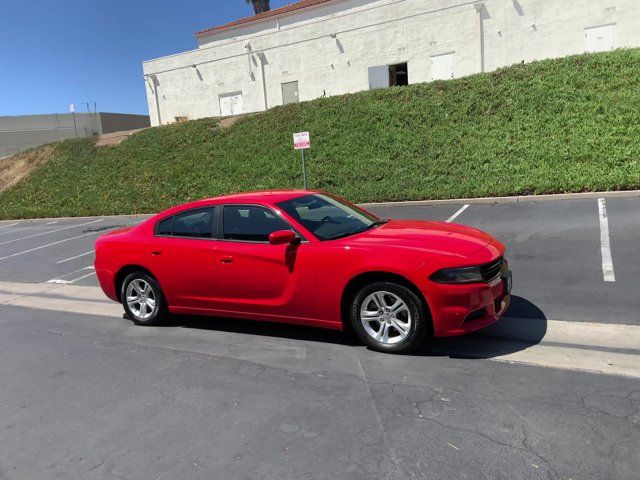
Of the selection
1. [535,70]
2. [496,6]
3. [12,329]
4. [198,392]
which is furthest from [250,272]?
[496,6]

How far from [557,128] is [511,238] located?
7330 mm

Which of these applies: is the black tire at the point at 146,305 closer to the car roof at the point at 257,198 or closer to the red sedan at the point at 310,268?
the red sedan at the point at 310,268

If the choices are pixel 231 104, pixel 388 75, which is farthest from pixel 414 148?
pixel 231 104

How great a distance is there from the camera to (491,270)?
13.8 feet

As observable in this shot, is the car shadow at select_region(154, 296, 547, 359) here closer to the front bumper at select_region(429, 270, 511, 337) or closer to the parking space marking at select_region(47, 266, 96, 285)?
the front bumper at select_region(429, 270, 511, 337)

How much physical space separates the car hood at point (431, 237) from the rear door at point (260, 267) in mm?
671

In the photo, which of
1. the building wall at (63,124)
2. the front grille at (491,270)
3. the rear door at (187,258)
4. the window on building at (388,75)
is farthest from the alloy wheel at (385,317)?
the building wall at (63,124)

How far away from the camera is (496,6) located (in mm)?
20469

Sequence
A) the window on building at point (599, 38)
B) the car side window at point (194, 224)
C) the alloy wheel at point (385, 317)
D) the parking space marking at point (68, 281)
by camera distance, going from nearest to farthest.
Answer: the alloy wheel at point (385, 317), the car side window at point (194, 224), the parking space marking at point (68, 281), the window on building at point (599, 38)

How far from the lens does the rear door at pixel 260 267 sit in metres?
4.62

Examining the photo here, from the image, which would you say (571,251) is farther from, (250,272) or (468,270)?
(250,272)

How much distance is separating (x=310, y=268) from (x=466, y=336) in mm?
1559

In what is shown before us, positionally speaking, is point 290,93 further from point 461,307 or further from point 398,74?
point 461,307

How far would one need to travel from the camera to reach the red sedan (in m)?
4.11
